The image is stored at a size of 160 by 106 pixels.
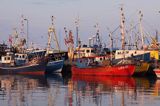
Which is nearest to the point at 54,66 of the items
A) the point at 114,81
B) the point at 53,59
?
the point at 53,59

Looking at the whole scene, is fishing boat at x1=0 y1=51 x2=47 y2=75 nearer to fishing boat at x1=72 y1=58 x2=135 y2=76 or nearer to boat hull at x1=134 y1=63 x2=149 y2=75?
fishing boat at x1=72 y1=58 x2=135 y2=76

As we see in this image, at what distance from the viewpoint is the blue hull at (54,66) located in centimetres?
9212

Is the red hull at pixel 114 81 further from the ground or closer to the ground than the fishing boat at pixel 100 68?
closer to the ground

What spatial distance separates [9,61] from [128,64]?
25817mm

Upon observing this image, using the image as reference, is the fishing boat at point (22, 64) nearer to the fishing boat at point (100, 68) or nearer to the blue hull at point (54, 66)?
the blue hull at point (54, 66)

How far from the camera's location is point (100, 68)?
78.1m

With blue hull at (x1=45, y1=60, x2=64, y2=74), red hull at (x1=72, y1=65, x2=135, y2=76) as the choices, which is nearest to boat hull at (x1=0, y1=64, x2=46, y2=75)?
blue hull at (x1=45, y1=60, x2=64, y2=74)

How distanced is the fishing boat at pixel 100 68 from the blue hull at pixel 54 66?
6.51m

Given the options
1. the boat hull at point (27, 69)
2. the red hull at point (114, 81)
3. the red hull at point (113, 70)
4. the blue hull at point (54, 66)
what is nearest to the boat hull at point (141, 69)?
the red hull at point (113, 70)

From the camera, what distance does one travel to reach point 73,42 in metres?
106

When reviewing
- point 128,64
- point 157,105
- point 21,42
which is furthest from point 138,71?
point 157,105

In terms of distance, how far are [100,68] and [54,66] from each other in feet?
54.6

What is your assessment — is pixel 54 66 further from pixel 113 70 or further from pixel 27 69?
pixel 113 70

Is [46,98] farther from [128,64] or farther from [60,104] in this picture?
[128,64]
